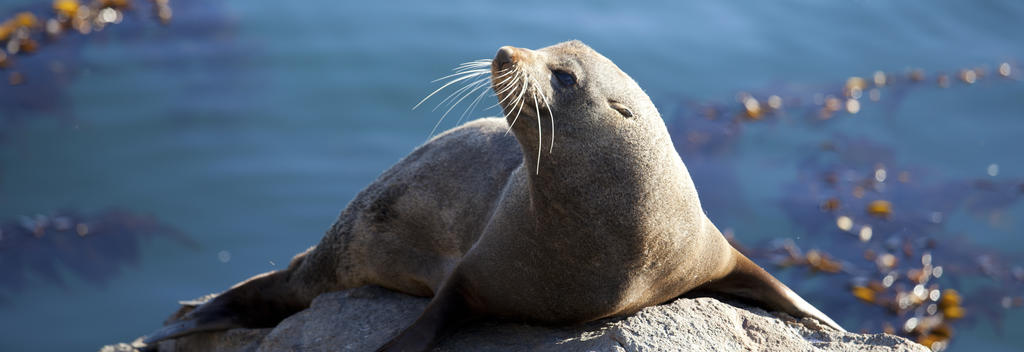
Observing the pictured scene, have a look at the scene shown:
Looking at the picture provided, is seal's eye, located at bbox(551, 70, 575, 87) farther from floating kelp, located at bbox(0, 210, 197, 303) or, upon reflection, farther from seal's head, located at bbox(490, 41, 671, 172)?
floating kelp, located at bbox(0, 210, 197, 303)

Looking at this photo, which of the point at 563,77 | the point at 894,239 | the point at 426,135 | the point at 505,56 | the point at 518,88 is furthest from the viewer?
the point at 426,135

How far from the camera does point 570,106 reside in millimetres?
4363

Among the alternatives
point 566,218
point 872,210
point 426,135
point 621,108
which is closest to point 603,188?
point 566,218

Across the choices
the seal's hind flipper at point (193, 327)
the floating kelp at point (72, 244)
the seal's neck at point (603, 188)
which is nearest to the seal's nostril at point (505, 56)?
the seal's neck at point (603, 188)

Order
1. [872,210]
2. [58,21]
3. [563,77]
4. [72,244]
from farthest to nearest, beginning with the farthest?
[58,21] < [872,210] < [72,244] < [563,77]

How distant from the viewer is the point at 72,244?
980cm

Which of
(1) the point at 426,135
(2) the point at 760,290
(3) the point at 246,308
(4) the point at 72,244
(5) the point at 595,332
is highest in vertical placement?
(1) the point at 426,135

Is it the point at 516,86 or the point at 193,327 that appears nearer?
the point at 516,86

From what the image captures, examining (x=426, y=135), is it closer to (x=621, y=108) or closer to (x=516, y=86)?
(x=621, y=108)

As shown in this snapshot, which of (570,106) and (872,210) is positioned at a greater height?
(872,210)

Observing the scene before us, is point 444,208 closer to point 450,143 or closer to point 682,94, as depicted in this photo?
point 450,143

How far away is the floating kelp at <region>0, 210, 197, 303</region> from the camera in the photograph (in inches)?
378

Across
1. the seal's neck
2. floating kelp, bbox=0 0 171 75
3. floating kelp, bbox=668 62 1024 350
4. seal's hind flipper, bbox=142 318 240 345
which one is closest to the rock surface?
the seal's neck

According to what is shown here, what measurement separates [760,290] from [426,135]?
601 centimetres
